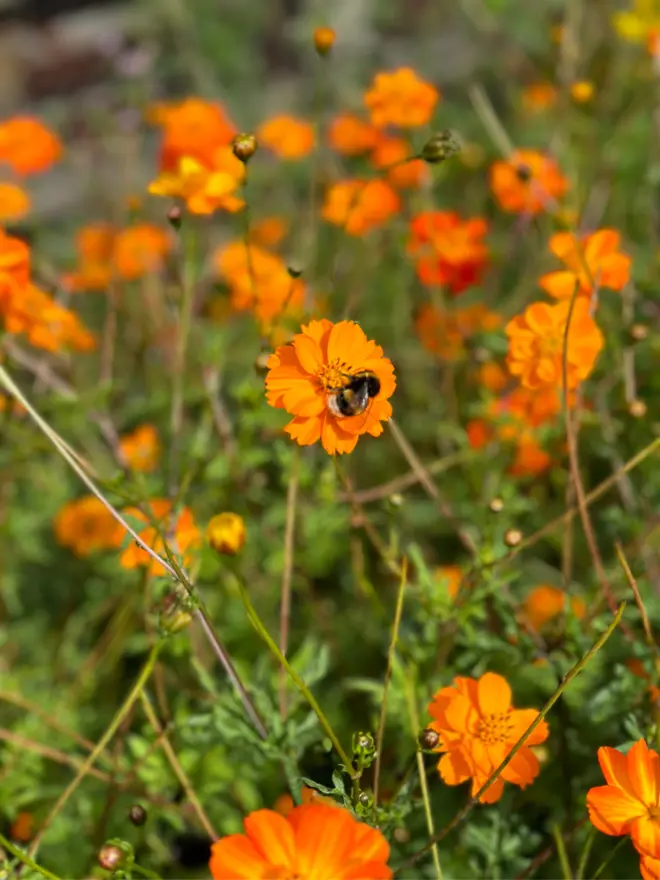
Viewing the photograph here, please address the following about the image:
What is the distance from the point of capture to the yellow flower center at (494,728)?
738 millimetres

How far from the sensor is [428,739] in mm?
694

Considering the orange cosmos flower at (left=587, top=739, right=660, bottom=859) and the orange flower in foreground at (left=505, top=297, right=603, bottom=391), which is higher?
the orange flower in foreground at (left=505, top=297, right=603, bottom=391)

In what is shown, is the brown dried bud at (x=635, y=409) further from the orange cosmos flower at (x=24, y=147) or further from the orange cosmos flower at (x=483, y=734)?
the orange cosmos flower at (x=24, y=147)

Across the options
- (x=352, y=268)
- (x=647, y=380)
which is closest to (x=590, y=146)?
(x=352, y=268)

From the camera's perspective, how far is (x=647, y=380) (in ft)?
4.29

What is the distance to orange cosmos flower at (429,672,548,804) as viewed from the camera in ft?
2.39

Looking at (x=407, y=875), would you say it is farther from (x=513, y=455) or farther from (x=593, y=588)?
(x=513, y=455)

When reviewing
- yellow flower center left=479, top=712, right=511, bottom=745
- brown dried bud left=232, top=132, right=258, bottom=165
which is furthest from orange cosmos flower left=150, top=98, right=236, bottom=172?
yellow flower center left=479, top=712, right=511, bottom=745

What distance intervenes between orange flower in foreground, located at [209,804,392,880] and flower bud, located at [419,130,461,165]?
665 mm

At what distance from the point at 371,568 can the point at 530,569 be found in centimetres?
30

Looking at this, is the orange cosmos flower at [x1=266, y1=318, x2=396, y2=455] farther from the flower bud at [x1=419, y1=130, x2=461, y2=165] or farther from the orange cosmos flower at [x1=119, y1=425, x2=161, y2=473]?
the orange cosmos flower at [x1=119, y1=425, x2=161, y2=473]

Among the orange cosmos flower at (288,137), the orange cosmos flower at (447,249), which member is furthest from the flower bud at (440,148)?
the orange cosmos flower at (288,137)

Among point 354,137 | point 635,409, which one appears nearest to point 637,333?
point 635,409

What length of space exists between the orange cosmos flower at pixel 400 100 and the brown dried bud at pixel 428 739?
870 mm
